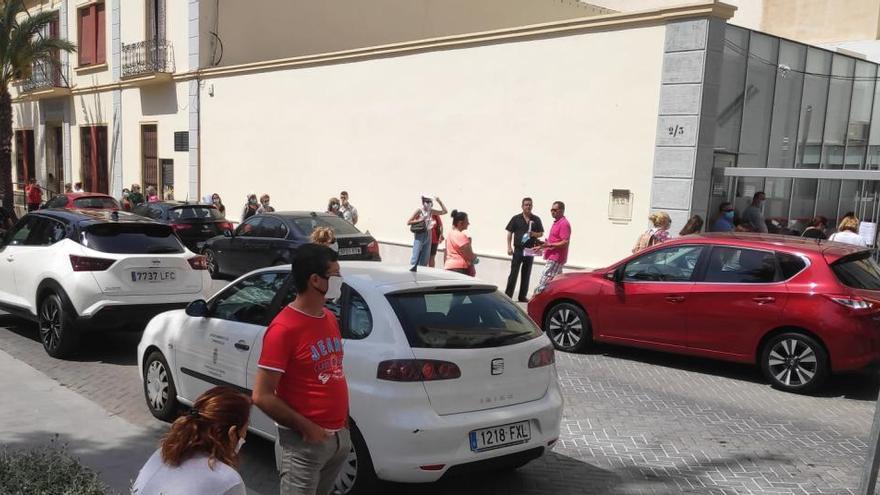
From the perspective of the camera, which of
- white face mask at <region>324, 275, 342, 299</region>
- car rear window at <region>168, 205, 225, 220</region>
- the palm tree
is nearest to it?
white face mask at <region>324, 275, 342, 299</region>

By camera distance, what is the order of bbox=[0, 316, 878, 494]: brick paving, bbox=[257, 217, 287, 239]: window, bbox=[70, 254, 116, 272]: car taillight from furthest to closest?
bbox=[257, 217, 287, 239]: window
bbox=[70, 254, 116, 272]: car taillight
bbox=[0, 316, 878, 494]: brick paving

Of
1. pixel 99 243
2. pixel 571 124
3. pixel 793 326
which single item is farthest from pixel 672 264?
pixel 99 243

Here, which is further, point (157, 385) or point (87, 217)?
point (87, 217)

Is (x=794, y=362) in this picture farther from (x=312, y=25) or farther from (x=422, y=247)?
(x=312, y=25)

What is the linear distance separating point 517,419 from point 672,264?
14.8 feet

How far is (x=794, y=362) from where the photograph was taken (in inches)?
282

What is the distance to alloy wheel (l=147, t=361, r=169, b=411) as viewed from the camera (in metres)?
5.72

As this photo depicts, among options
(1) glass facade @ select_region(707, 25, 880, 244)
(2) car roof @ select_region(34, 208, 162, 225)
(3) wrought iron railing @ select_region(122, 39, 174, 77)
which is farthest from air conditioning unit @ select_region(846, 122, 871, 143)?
(3) wrought iron railing @ select_region(122, 39, 174, 77)

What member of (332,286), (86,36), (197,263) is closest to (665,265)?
(197,263)

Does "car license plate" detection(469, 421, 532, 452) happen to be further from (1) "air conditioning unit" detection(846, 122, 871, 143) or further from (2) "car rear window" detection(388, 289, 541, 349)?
(1) "air conditioning unit" detection(846, 122, 871, 143)

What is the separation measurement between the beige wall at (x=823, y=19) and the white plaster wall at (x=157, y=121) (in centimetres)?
1883

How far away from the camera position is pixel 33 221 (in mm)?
8570

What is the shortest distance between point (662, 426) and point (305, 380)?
4005mm

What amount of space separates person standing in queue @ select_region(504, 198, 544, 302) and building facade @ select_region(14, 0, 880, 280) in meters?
0.99
